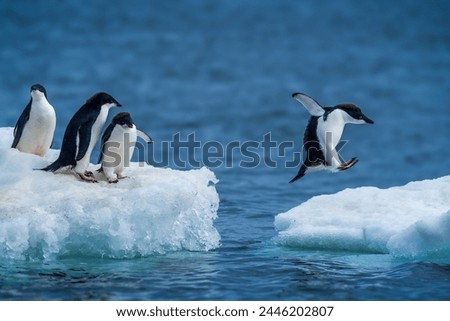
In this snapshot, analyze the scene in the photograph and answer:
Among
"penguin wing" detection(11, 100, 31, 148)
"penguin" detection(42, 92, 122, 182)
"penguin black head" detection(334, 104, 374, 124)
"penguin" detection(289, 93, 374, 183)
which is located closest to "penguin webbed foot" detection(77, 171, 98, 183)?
"penguin" detection(42, 92, 122, 182)

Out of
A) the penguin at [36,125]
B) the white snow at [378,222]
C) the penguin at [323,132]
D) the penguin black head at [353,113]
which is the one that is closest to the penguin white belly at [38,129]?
the penguin at [36,125]

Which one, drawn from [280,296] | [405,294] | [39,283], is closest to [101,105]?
[39,283]

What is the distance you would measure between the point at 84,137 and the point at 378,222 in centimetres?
295

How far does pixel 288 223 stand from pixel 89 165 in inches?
82.9

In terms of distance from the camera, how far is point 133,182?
8023mm

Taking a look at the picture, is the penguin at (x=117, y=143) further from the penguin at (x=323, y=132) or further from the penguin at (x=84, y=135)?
the penguin at (x=323, y=132)

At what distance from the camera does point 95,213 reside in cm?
754

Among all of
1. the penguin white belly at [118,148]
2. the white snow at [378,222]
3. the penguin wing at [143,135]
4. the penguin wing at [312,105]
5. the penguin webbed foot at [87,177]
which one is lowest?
the white snow at [378,222]

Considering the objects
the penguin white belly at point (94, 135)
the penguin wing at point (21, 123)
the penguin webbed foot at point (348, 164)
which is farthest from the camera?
the penguin wing at point (21, 123)

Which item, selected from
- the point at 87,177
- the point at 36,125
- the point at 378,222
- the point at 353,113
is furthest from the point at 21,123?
the point at 378,222

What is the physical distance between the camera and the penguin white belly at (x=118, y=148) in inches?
309

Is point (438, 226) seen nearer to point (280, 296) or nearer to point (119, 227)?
point (280, 296)
